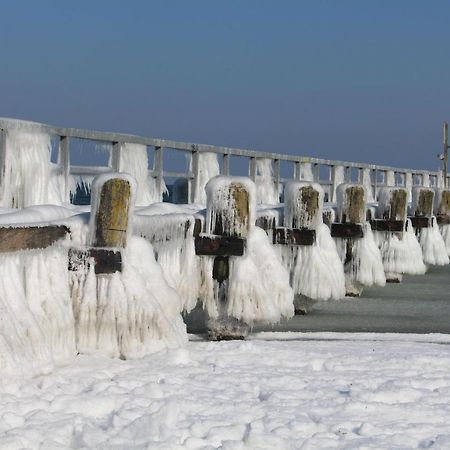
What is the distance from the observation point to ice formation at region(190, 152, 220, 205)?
12.4 meters

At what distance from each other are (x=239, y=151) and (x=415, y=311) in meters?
3.90

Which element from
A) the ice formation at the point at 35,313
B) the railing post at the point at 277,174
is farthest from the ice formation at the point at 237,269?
the railing post at the point at 277,174

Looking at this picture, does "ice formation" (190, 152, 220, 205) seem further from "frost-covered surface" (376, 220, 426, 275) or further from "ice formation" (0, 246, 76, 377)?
"ice formation" (0, 246, 76, 377)

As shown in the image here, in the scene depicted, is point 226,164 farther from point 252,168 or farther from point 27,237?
point 27,237

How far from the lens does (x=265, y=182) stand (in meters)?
15.2

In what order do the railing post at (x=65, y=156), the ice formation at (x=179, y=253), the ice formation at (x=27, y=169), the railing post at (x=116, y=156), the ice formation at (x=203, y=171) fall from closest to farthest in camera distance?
1. the ice formation at (x=179, y=253)
2. the ice formation at (x=27, y=169)
3. the railing post at (x=65, y=156)
4. the railing post at (x=116, y=156)
5. the ice formation at (x=203, y=171)

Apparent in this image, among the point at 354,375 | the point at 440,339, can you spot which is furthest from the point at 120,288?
the point at 440,339

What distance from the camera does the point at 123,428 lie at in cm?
483

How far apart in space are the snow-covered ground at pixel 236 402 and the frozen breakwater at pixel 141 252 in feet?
0.77

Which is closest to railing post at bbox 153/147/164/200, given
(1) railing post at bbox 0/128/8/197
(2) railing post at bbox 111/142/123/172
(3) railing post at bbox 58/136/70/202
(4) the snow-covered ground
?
(2) railing post at bbox 111/142/123/172

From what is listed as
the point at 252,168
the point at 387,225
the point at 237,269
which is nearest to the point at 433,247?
the point at 387,225

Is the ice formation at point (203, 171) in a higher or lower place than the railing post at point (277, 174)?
lower

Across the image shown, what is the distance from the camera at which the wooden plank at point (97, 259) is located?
6.51m

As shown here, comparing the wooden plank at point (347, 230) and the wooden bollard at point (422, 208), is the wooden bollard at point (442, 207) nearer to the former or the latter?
the wooden bollard at point (422, 208)
